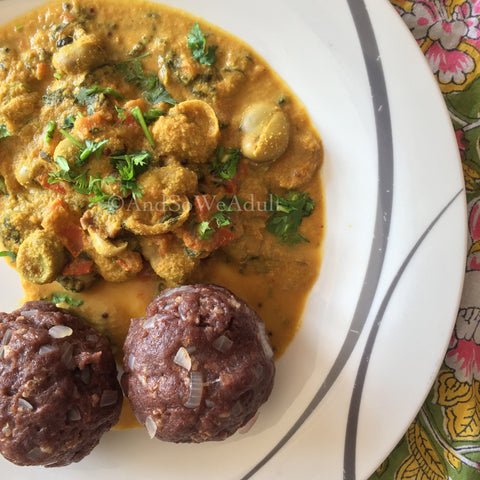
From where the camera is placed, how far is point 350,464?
3.33 m

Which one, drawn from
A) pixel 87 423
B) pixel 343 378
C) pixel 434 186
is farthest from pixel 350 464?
pixel 434 186

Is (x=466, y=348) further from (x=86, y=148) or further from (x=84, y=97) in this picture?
(x=84, y=97)

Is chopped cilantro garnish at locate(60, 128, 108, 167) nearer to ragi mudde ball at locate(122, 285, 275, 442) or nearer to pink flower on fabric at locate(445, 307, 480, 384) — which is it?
ragi mudde ball at locate(122, 285, 275, 442)

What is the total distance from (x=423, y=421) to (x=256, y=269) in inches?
68.4

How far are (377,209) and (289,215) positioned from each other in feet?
2.11

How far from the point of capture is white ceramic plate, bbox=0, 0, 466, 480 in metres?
3.27

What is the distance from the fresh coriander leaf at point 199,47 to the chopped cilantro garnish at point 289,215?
111 centimetres

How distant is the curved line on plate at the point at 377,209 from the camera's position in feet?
10.8

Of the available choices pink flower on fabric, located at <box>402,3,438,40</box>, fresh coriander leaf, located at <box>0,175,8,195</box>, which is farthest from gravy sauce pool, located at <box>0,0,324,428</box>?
pink flower on fabric, located at <box>402,3,438,40</box>

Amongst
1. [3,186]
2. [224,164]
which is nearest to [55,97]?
[3,186]

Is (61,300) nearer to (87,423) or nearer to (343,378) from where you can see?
(87,423)

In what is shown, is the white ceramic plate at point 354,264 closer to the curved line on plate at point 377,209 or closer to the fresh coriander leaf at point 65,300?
the curved line on plate at point 377,209

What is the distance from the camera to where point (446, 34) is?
346 cm

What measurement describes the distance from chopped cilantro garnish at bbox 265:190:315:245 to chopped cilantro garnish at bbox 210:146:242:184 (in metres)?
0.38
